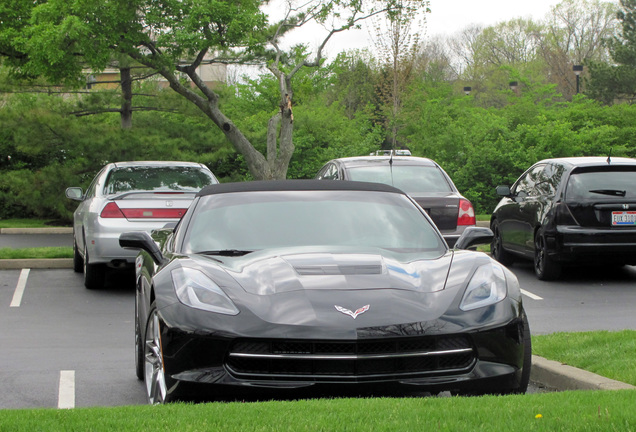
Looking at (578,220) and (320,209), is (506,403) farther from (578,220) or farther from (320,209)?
(578,220)

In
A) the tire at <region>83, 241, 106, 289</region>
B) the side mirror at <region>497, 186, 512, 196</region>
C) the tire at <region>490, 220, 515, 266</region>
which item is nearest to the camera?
the tire at <region>83, 241, 106, 289</region>

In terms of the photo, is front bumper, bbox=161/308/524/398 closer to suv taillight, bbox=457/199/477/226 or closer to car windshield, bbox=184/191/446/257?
car windshield, bbox=184/191/446/257

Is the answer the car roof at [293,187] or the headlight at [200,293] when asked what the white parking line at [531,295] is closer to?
the car roof at [293,187]

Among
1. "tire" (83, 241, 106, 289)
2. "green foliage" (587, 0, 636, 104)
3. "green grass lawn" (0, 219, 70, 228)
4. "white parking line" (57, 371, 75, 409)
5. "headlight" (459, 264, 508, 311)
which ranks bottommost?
"green grass lawn" (0, 219, 70, 228)

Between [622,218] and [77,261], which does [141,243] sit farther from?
[622,218]

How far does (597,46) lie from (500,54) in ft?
27.3

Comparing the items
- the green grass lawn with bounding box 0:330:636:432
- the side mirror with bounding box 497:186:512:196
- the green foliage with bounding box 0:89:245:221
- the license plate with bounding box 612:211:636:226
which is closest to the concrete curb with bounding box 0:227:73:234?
the green foliage with bounding box 0:89:245:221

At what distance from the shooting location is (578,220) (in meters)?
12.1

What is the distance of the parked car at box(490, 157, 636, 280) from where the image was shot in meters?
12.0

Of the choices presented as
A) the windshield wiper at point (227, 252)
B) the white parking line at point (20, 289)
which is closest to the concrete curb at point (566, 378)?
the windshield wiper at point (227, 252)

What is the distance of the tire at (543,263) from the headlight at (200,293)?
8409mm

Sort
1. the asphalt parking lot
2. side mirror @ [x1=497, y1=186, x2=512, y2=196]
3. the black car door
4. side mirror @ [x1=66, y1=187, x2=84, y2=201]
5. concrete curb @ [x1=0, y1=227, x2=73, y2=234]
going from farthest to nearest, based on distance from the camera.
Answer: concrete curb @ [x1=0, y1=227, x2=73, y2=234], side mirror @ [x1=497, y1=186, x2=512, y2=196], the black car door, side mirror @ [x1=66, y1=187, x2=84, y2=201], the asphalt parking lot

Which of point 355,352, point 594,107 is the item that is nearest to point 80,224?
point 355,352

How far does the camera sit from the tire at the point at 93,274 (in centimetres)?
1165
